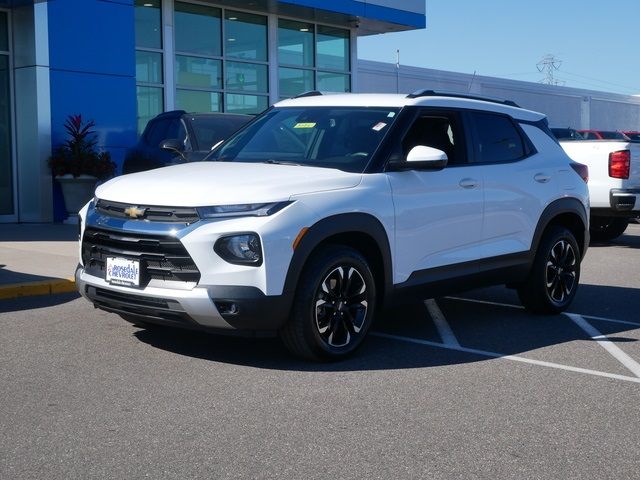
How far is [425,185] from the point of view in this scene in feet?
22.6

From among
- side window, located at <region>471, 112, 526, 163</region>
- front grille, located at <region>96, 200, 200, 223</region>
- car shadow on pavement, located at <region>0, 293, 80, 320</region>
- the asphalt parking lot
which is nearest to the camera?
the asphalt parking lot

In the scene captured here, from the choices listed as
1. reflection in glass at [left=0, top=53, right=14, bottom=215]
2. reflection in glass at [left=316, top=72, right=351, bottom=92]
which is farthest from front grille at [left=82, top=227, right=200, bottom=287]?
reflection in glass at [left=316, top=72, right=351, bottom=92]

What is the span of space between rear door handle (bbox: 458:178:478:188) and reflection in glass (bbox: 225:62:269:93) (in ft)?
46.3

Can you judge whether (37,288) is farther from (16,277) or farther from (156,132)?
(156,132)

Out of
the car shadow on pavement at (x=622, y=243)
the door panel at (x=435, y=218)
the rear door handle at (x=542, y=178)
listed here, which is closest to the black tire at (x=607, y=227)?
the car shadow on pavement at (x=622, y=243)

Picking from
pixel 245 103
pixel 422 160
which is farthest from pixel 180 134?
pixel 245 103

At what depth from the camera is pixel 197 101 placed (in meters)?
20.2

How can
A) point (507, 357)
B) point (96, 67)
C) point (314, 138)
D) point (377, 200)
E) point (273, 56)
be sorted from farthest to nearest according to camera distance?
point (273, 56) → point (96, 67) → point (314, 138) → point (507, 357) → point (377, 200)

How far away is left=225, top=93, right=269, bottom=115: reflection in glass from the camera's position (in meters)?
20.9

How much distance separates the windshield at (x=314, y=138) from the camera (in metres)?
6.84

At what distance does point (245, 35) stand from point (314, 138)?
14.5m

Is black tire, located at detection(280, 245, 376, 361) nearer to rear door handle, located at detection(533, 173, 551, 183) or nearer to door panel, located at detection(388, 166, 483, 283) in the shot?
door panel, located at detection(388, 166, 483, 283)

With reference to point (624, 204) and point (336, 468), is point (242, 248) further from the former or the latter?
point (624, 204)

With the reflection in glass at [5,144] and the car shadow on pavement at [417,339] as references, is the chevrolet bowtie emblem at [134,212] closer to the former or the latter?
the car shadow on pavement at [417,339]
